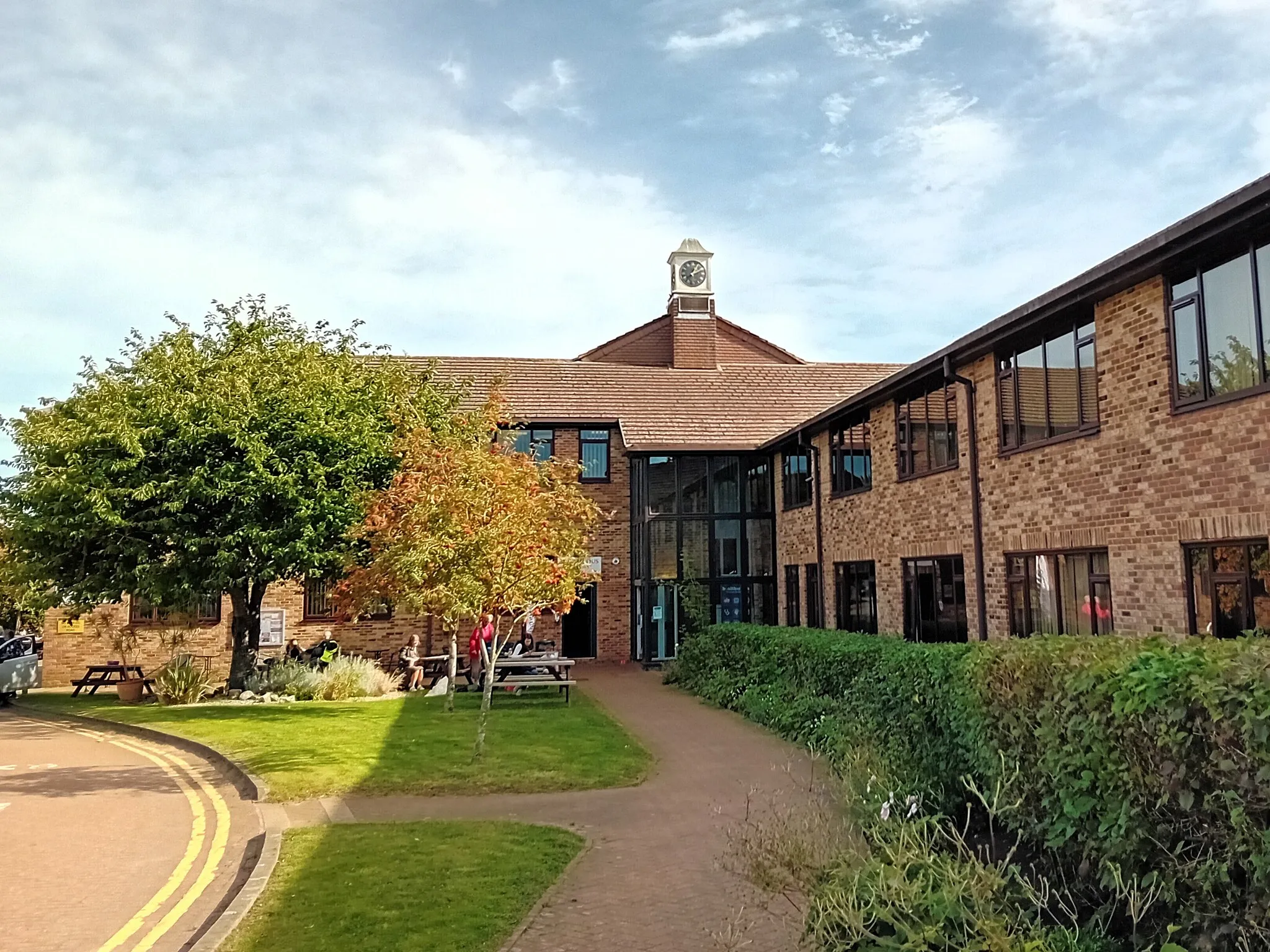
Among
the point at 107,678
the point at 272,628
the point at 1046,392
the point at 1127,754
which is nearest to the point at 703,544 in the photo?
the point at 272,628

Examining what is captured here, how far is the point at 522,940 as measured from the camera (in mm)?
5734

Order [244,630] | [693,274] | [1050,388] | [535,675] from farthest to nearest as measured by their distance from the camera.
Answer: [693,274] < [244,630] < [535,675] < [1050,388]

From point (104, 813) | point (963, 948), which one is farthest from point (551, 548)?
point (963, 948)

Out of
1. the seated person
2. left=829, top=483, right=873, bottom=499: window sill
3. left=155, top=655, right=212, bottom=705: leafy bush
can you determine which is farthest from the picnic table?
left=829, top=483, right=873, bottom=499: window sill

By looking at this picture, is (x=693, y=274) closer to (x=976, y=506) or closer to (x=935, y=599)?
(x=935, y=599)

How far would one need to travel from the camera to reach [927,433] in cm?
1533

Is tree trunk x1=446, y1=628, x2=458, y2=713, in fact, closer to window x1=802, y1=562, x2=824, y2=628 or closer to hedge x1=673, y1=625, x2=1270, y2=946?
window x1=802, y1=562, x2=824, y2=628

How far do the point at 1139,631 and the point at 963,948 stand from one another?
7.19 meters

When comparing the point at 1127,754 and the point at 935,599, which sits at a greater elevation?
the point at 935,599

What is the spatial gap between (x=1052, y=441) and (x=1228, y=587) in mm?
3150

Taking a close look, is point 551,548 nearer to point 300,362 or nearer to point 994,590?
point 994,590

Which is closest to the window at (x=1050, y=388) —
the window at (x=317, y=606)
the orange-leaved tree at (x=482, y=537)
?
the orange-leaved tree at (x=482, y=537)

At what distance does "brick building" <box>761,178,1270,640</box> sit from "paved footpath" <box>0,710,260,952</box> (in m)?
8.95

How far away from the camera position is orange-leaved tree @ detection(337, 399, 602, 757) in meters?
11.5
